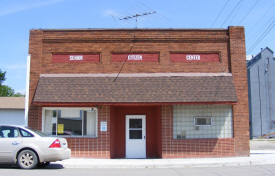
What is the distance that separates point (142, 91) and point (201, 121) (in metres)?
3.18

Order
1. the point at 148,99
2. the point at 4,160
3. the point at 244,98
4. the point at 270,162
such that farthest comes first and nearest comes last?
the point at 244,98 → the point at 148,99 → the point at 270,162 → the point at 4,160

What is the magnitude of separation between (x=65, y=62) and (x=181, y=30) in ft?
19.5

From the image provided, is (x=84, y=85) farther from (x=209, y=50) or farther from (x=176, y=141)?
(x=209, y=50)

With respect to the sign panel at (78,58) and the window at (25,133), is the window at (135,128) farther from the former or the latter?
the window at (25,133)

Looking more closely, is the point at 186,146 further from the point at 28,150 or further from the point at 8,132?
the point at 8,132

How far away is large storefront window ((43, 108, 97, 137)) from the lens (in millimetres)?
15469

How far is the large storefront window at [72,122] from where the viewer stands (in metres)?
15.5

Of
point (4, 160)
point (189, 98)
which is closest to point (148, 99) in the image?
point (189, 98)

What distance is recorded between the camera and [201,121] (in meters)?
15.6

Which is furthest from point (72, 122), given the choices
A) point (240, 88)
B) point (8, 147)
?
point (240, 88)

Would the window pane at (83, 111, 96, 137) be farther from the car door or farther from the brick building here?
the car door

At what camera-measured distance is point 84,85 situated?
15406 millimetres

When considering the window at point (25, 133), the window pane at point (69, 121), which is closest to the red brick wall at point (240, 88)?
the window pane at point (69, 121)

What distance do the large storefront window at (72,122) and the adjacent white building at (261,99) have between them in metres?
25.1
